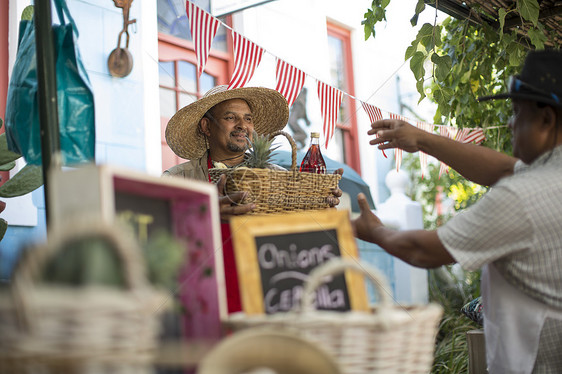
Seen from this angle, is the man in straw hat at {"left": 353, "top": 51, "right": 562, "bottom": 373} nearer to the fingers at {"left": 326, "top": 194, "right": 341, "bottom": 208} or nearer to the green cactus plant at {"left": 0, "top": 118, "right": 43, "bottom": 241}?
the fingers at {"left": 326, "top": 194, "right": 341, "bottom": 208}

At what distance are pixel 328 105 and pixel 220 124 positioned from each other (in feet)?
1.79

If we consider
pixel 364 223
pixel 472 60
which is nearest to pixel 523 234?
pixel 364 223

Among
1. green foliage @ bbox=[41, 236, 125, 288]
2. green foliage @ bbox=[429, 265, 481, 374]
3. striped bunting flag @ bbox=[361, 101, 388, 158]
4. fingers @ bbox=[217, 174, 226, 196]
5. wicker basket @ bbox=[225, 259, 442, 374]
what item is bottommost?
green foliage @ bbox=[429, 265, 481, 374]

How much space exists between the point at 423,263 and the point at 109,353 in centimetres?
78

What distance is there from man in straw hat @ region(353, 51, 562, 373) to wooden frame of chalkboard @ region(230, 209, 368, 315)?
0.10 meters

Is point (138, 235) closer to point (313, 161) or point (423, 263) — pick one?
point (423, 263)

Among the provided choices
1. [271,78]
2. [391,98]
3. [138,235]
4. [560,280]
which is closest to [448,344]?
[391,98]

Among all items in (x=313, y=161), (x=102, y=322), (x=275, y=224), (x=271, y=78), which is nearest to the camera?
(x=102, y=322)

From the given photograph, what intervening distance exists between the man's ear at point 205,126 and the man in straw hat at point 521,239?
1522 millimetres

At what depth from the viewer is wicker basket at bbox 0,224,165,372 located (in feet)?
2.34

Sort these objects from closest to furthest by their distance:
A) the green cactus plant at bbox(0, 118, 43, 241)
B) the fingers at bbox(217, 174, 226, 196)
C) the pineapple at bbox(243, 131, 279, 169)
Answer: the fingers at bbox(217, 174, 226, 196), the pineapple at bbox(243, 131, 279, 169), the green cactus plant at bbox(0, 118, 43, 241)

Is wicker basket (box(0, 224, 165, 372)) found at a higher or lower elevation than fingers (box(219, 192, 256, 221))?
lower

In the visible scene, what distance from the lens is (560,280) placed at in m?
1.28

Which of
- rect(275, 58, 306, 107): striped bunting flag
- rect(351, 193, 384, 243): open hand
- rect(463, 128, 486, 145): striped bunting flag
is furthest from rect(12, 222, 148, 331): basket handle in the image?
rect(463, 128, 486, 145): striped bunting flag
